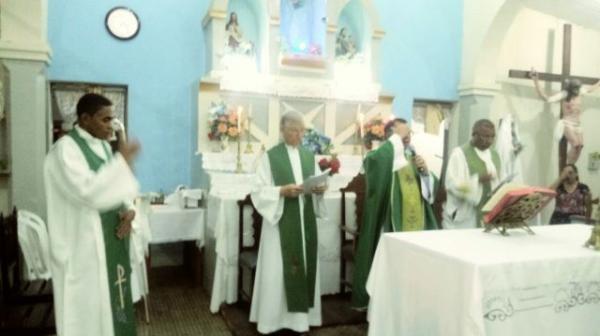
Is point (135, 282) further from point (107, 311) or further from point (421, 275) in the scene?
point (421, 275)

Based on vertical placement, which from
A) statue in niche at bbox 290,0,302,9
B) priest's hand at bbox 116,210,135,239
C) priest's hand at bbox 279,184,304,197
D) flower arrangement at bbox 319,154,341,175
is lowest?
priest's hand at bbox 116,210,135,239

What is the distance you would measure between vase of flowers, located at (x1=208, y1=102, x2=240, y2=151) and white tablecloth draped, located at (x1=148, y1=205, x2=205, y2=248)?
918 mm

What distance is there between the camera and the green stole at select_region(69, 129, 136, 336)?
9.27ft

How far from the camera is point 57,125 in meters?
6.04

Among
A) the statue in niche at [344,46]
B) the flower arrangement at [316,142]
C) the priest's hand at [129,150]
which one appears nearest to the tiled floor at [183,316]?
the priest's hand at [129,150]

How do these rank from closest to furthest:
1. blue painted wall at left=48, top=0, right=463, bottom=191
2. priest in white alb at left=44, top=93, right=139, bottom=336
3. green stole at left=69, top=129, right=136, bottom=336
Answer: priest in white alb at left=44, top=93, right=139, bottom=336 < green stole at left=69, top=129, right=136, bottom=336 < blue painted wall at left=48, top=0, right=463, bottom=191

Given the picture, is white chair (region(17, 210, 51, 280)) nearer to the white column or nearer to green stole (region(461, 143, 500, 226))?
the white column

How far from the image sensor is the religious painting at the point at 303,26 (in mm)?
6629

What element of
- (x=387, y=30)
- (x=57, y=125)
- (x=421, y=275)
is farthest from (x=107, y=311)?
(x=387, y=30)

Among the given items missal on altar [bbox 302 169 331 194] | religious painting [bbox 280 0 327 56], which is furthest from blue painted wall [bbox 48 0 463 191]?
missal on altar [bbox 302 169 331 194]

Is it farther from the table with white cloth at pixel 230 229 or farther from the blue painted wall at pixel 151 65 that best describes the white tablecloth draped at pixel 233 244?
the blue painted wall at pixel 151 65

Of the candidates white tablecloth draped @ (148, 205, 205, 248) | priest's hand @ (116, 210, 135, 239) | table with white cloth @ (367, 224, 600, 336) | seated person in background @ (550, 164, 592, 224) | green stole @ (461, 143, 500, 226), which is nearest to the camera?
table with white cloth @ (367, 224, 600, 336)

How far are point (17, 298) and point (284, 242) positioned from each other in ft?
6.59

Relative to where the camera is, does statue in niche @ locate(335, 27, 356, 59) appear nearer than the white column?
No
